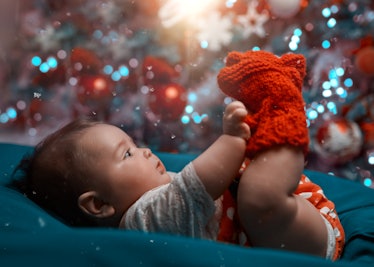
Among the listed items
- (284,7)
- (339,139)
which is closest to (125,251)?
(284,7)

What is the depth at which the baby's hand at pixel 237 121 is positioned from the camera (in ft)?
2.59

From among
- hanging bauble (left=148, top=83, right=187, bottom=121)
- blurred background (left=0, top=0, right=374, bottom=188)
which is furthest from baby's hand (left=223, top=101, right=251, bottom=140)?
hanging bauble (left=148, top=83, right=187, bottom=121)

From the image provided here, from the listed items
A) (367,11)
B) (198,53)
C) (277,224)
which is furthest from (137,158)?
(367,11)

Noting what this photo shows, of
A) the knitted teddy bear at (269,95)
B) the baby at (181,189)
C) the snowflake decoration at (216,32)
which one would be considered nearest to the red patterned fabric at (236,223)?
the baby at (181,189)

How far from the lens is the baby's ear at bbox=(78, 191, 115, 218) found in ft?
2.93

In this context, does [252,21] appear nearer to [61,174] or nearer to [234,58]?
[234,58]

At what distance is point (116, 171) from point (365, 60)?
3.71ft

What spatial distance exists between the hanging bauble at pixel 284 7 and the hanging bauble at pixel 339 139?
407mm

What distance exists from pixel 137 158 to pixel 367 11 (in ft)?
3.82

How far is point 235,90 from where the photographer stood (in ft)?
2.81

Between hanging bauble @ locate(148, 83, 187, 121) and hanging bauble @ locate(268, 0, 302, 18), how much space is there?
0.43 meters

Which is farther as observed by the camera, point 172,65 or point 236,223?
point 172,65

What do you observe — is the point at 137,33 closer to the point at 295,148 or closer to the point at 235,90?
the point at 235,90

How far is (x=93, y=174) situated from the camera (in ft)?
2.91
